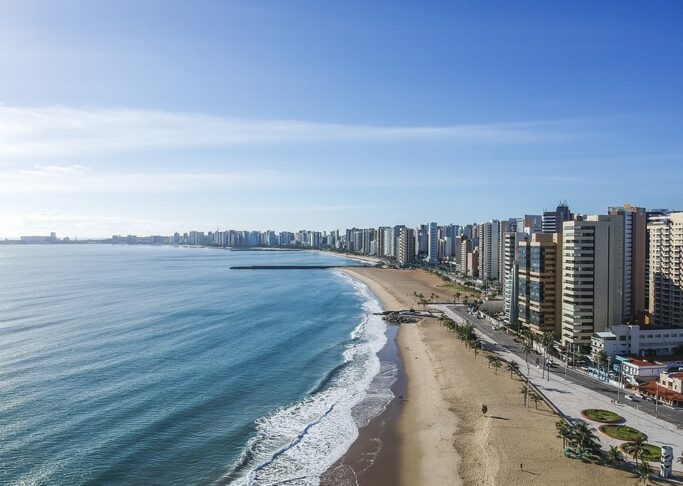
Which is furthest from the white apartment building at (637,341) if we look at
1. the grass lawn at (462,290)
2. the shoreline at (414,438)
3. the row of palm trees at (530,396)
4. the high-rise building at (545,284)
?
the grass lawn at (462,290)

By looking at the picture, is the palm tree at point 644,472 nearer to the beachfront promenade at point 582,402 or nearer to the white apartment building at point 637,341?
the beachfront promenade at point 582,402

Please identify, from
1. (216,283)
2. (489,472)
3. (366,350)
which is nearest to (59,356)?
(366,350)

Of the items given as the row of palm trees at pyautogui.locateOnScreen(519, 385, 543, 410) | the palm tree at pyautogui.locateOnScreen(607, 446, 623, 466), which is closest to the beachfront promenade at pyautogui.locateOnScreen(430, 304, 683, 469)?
the row of palm trees at pyautogui.locateOnScreen(519, 385, 543, 410)

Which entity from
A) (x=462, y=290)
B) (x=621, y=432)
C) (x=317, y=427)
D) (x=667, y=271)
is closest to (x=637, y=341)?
(x=667, y=271)

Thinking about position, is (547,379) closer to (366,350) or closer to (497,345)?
(497,345)

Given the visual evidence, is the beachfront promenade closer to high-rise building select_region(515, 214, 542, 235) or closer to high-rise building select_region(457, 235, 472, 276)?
high-rise building select_region(515, 214, 542, 235)

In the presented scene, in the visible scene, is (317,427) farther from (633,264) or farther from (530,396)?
(633,264)

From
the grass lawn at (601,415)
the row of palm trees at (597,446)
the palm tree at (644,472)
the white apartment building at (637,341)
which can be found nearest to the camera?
the palm tree at (644,472)

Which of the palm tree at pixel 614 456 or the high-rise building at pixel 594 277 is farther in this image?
the high-rise building at pixel 594 277
